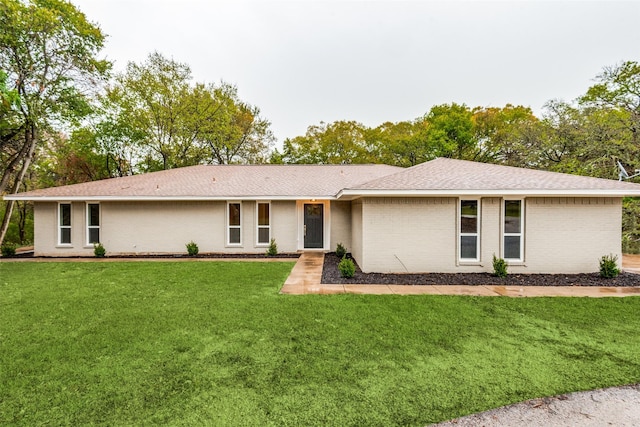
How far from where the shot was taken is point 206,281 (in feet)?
23.3

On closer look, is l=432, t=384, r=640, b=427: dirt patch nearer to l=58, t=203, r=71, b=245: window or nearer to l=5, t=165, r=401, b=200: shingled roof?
l=5, t=165, r=401, b=200: shingled roof

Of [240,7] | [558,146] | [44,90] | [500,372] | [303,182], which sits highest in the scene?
[240,7]

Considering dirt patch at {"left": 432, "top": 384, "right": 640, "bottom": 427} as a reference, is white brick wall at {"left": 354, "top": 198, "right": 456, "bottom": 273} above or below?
above

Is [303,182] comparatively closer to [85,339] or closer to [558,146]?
[85,339]

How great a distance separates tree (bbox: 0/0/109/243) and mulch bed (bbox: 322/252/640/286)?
517 inches

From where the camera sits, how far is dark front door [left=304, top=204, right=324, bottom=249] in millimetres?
11750

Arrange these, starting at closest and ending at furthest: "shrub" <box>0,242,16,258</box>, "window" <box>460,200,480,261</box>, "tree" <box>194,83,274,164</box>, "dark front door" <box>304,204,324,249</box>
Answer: "window" <box>460,200,480,261</box>, "shrub" <box>0,242,16,258</box>, "dark front door" <box>304,204,324,249</box>, "tree" <box>194,83,274,164</box>

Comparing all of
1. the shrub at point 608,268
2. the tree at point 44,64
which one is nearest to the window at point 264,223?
the tree at point 44,64

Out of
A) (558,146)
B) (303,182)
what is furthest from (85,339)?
(558,146)

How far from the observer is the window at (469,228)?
7797 millimetres

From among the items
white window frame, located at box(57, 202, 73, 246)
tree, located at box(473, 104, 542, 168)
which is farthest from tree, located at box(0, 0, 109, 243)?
tree, located at box(473, 104, 542, 168)

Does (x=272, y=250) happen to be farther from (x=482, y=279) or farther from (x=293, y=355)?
(x=293, y=355)

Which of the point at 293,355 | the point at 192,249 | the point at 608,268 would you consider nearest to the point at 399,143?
the point at 608,268

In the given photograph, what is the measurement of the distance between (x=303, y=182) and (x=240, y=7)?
938cm
